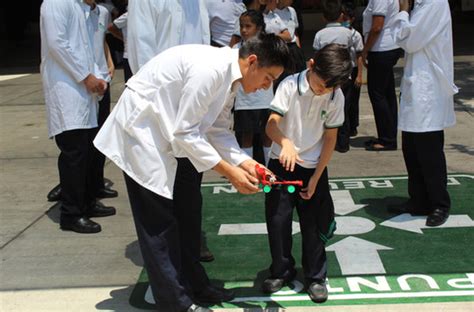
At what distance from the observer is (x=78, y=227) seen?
4.77 m

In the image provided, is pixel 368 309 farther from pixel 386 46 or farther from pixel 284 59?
pixel 386 46

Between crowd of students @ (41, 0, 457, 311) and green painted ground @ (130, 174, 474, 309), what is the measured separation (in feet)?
0.45

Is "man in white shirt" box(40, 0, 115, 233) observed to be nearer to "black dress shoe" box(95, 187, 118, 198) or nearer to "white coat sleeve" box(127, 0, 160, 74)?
"white coat sleeve" box(127, 0, 160, 74)

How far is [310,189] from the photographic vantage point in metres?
3.56

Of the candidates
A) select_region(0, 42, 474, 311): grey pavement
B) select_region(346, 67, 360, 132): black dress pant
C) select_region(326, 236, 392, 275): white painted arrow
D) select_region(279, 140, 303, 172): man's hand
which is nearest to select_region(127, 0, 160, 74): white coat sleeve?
select_region(279, 140, 303, 172): man's hand

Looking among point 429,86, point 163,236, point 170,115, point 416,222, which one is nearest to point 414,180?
point 416,222

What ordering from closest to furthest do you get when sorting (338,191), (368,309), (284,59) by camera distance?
(284,59) < (368,309) < (338,191)

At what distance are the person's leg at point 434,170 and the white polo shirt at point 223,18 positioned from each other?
7.53 ft

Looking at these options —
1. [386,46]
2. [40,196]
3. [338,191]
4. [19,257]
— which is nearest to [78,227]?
[19,257]

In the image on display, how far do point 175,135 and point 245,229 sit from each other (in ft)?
5.92

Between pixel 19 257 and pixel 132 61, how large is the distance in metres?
1.50

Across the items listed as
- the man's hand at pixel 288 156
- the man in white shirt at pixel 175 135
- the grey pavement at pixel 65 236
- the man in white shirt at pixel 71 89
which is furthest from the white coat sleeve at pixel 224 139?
the man in white shirt at pixel 71 89

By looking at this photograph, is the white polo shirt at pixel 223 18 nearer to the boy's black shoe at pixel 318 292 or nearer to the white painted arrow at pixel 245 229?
the white painted arrow at pixel 245 229

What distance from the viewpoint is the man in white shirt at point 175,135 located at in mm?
3041
